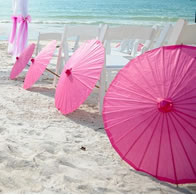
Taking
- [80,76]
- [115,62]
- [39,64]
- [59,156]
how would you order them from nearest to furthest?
[59,156] < [80,76] < [115,62] < [39,64]

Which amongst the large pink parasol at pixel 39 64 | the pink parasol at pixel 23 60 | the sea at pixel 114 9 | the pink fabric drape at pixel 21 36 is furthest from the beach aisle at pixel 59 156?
the sea at pixel 114 9

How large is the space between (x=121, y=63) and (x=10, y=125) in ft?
4.90

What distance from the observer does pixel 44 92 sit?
511 centimetres

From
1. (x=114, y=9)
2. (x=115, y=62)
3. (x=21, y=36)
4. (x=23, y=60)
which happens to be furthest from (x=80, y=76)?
(x=114, y=9)

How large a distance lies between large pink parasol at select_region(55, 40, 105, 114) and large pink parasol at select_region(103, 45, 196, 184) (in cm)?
95

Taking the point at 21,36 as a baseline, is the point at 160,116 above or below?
below

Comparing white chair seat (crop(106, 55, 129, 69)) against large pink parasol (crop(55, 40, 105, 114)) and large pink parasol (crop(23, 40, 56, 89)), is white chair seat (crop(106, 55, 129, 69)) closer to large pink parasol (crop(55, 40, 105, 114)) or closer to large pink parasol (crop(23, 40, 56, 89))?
large pink parasol (crop(55, 40, 105, 114))

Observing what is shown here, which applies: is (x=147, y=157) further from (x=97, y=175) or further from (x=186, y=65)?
(x=186, y=65)

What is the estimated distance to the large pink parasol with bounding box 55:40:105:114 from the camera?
3539 millimetres

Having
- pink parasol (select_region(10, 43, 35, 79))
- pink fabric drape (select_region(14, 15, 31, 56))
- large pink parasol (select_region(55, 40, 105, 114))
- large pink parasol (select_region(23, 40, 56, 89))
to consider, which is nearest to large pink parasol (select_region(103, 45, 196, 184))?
large pink parasol (select_region(55, 40, 105, 114))

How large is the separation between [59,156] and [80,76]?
1.04 m

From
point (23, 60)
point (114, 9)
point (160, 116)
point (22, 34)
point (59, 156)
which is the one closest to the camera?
point (160, 116)

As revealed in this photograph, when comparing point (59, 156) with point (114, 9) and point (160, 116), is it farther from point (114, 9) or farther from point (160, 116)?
point (114, 9)

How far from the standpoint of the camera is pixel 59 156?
9.43ft
